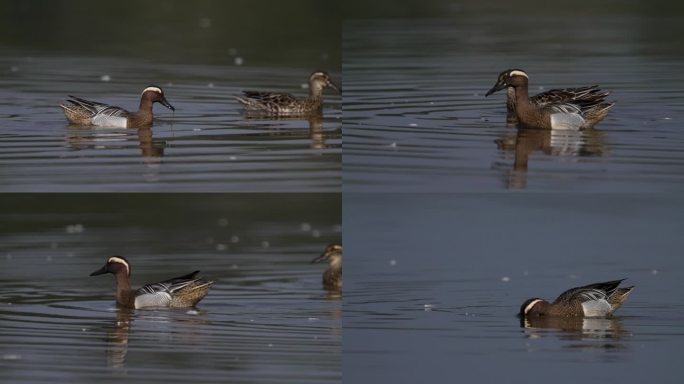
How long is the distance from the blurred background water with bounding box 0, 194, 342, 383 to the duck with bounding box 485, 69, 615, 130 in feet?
5.92

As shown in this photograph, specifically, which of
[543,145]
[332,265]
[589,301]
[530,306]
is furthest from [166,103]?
[589,301]

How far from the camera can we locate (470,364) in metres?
9.17

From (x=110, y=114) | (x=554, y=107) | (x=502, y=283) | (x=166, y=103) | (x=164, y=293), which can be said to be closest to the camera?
(x=502, y=283)

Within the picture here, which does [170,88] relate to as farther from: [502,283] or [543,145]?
[543,145]

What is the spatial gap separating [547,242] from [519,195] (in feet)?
4.49

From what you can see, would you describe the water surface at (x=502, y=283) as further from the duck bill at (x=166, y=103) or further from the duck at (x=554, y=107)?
the duck bill at (x=166, y=103)

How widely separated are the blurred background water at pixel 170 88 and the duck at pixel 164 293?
3.46ft

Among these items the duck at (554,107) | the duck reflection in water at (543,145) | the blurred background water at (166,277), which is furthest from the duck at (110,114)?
the duck reflection in water at (543,145)

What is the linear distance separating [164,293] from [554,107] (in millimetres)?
3137

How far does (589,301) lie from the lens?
34.8ft

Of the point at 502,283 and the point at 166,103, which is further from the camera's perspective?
the point at 166,103

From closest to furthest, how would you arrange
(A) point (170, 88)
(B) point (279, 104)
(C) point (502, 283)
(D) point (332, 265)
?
1. (C) point (502, 283)
2. (D) point (332, 265)
3. (B) point (279, 104)
4. (A) point (170, 88)

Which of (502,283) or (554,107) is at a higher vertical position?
(554,107)

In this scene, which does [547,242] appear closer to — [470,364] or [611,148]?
[611,148]
